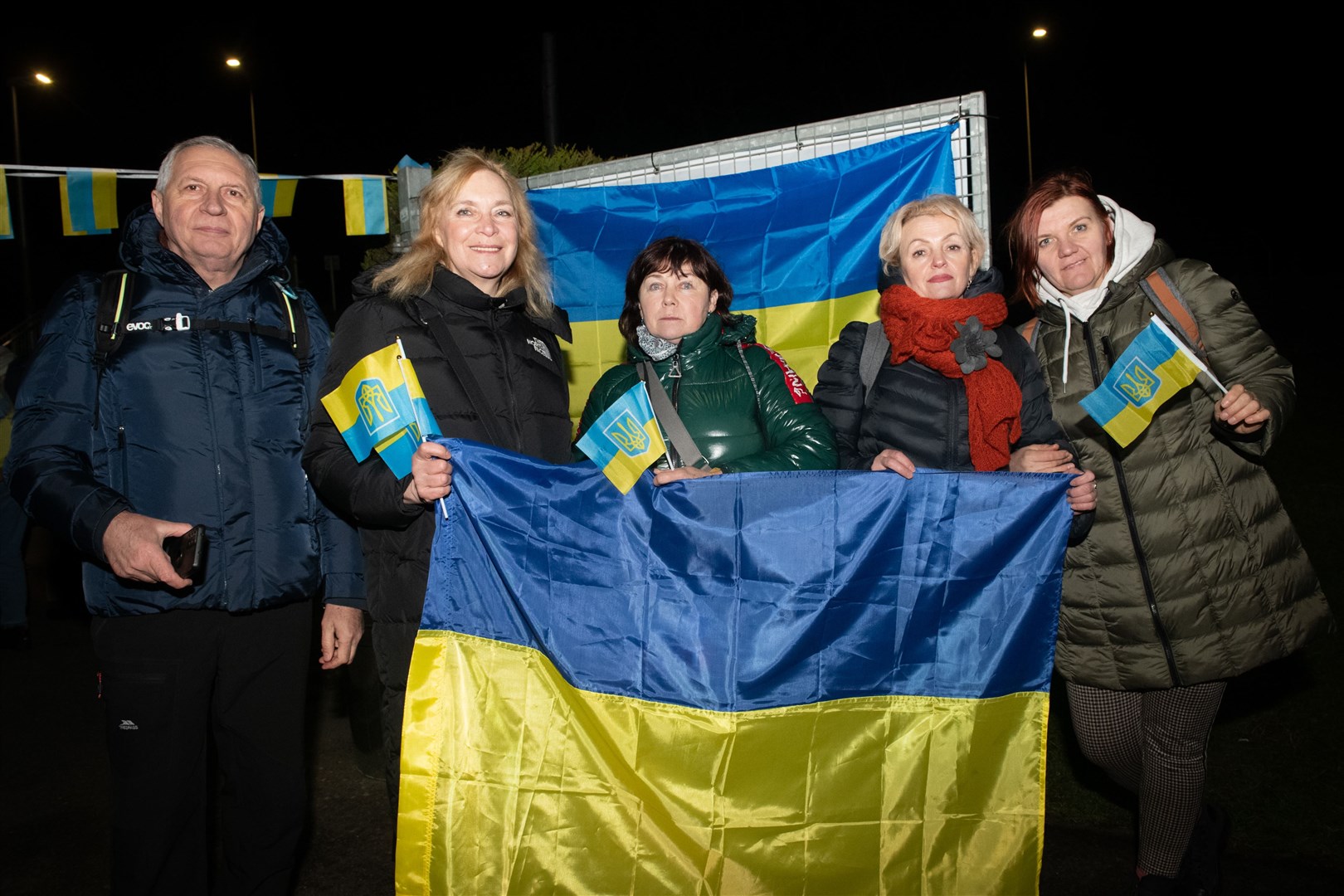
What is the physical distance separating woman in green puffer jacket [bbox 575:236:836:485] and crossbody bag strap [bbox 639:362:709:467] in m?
0.03

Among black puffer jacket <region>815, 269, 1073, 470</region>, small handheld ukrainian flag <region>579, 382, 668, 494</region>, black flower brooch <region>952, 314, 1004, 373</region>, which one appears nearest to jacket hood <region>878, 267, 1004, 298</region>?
black puffer jacket <region>815, 269, 1073, 470</region>

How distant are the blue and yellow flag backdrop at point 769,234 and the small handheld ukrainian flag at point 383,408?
1.59 m

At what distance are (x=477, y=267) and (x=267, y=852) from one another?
5.72 feet

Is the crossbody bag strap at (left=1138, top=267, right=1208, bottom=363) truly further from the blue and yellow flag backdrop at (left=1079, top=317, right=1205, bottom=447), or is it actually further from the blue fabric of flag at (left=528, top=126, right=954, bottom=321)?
the blue fabric of flag at (left=528, top=126, right=954, bottom=321)

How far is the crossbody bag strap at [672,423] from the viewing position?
266 cm

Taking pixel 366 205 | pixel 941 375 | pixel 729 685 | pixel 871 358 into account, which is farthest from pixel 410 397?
pixel 366 205

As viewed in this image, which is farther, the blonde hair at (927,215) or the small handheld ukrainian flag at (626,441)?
the blonde hair at (927,215)

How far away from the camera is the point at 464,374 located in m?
2.56

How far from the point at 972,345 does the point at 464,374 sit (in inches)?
54.7

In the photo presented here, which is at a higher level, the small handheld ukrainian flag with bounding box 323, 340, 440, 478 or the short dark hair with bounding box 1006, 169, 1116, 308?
the short dark hair with bounding box 1006, 169, 1116, 308

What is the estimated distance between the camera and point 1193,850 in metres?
3.01

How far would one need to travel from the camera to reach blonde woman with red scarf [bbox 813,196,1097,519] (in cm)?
264

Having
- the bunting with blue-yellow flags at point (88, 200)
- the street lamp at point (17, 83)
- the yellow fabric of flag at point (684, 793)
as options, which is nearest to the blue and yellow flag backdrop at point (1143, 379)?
the yellow fabric of flag at point (684, 793)

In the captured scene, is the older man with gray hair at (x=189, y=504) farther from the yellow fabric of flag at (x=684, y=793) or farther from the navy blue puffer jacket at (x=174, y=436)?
the yellow fabric of flag at (x=684, y=793)
